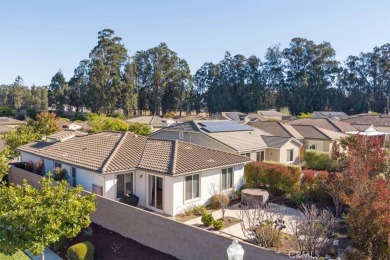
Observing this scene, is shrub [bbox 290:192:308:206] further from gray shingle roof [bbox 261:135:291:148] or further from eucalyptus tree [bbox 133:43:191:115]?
eucalyptus tree [bbox 133:43:191:115]

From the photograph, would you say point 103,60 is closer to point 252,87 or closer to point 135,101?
point 135,101

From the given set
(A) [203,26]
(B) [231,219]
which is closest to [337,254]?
(B) [231,219]

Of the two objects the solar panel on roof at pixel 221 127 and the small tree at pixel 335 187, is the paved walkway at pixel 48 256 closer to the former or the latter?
the small tree at pixel 335 187

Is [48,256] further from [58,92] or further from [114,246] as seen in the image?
[58,92]

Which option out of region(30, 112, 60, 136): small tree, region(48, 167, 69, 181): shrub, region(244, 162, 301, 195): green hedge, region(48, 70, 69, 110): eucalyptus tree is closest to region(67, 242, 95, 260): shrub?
region(48, 167, 69, 181): shrub

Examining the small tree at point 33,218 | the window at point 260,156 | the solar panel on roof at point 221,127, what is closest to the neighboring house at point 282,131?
the solar panel on roof at point 221,127
